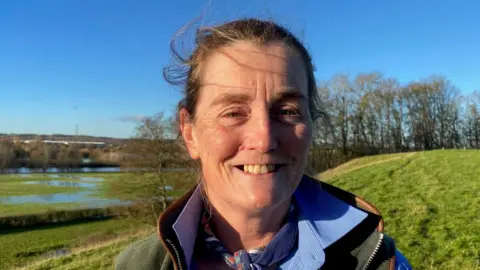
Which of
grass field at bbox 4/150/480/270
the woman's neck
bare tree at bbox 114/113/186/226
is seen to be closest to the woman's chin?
the woman's neck

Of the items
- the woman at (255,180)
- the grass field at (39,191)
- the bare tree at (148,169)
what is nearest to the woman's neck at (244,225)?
the woman at (255,180)

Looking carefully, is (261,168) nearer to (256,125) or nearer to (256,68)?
(256,125)

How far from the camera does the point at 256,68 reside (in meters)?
1.41

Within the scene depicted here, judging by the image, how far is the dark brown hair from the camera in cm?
149

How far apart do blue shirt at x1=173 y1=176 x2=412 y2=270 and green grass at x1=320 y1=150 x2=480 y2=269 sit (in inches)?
181

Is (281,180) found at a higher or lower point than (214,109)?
lower

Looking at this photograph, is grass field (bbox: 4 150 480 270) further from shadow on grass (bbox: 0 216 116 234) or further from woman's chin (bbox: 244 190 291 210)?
shadow on grass (bbox: 0 216 116 234)

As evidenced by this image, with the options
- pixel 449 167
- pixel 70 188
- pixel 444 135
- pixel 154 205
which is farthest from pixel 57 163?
pixel 449 167

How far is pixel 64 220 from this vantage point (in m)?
38.6

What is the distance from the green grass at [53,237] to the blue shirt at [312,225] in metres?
21.7

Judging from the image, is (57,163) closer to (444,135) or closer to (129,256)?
(444,135)

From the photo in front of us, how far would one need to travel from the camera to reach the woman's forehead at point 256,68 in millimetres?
1398

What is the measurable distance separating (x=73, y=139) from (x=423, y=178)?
113004 millimetres

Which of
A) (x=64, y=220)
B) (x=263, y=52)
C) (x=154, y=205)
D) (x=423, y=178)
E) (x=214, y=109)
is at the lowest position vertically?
(x=64, y=220)
